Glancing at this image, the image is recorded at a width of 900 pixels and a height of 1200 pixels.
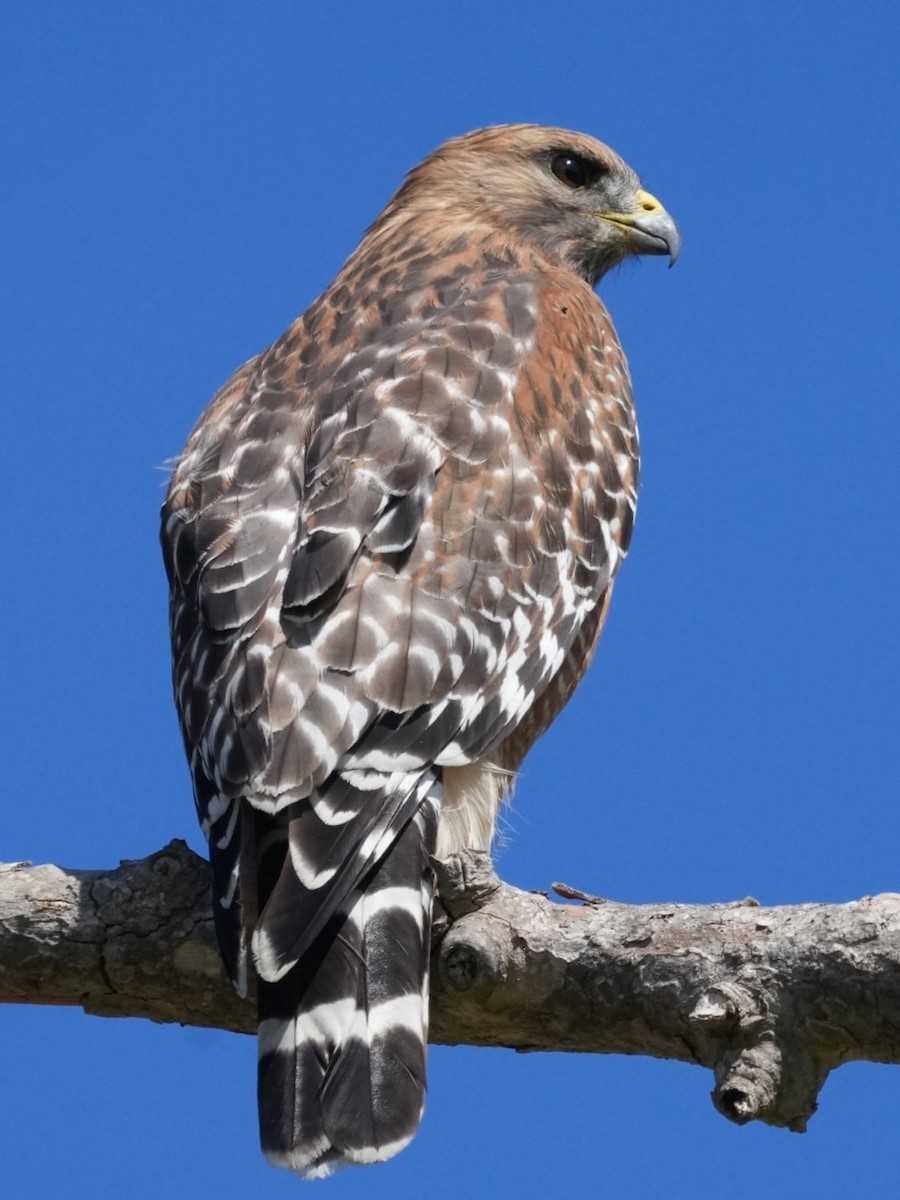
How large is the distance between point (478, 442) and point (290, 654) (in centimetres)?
101

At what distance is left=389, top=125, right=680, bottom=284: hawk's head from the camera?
704cm

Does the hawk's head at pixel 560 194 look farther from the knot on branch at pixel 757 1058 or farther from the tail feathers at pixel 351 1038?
the knot on branch at pixel 757 1058

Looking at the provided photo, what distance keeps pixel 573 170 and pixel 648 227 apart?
0.35m

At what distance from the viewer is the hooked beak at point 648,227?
7.13 m

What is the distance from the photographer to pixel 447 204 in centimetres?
705

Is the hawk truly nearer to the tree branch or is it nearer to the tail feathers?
the tail feathers

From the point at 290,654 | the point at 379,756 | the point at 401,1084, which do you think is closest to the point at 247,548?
the point at 290,654

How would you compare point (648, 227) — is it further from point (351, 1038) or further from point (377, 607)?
point (351, 1038)

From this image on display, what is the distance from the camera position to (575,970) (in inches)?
166

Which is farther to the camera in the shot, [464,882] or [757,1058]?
[464,882]

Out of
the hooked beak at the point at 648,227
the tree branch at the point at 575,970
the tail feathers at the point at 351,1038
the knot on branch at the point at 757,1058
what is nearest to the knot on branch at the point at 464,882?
the tree branch at the point at 575,970

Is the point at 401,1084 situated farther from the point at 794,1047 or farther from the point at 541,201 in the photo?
the point at 541,201

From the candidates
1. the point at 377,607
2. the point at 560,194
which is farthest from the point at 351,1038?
the point at 560,194

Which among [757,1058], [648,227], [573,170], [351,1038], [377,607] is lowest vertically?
[757,1058]
